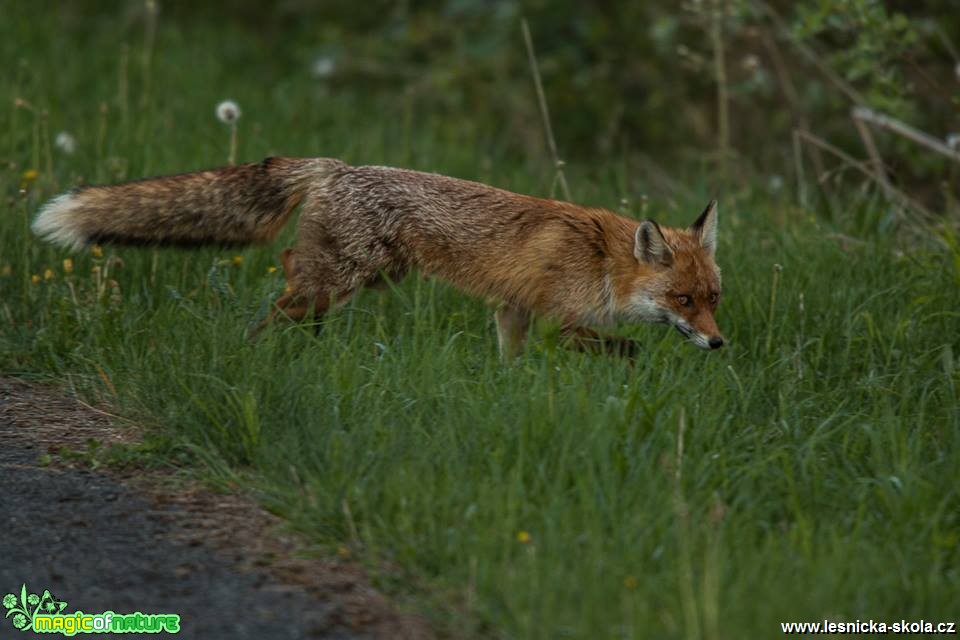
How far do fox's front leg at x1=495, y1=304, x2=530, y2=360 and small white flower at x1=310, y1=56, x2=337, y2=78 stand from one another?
237 inches

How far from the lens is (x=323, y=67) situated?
11586 mm

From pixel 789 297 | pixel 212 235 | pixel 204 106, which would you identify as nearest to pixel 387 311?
pixel 212 235

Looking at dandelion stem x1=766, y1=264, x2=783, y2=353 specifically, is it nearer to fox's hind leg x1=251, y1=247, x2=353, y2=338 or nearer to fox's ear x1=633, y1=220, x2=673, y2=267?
fox's ear x1=633, y1=220, x2=673, y2=267

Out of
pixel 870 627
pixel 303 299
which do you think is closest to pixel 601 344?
pixel 303 299

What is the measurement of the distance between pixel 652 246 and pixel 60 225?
2696mm

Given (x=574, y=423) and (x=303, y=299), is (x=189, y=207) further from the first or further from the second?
(x=574, y=423)

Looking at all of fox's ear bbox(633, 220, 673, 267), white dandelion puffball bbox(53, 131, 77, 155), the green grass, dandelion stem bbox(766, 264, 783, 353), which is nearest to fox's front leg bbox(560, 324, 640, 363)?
the green grass

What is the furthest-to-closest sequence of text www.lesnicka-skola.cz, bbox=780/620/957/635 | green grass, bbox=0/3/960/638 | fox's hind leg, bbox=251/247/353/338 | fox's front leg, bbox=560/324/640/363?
fox's hind leg, bbox=251/247/353/338 → fox's front leg, bbox=560/324/640/363 → green grass, bbox=0/3/960/638 → text www.lesnicka-skola.cz, bbox=780/620/957/635

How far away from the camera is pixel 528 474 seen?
4367mm

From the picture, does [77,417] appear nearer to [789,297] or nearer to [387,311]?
[387,311]

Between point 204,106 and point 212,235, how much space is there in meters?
3.98

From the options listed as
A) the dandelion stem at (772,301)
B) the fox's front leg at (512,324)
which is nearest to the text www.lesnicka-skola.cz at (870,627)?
the dandelion stem at (772,301)

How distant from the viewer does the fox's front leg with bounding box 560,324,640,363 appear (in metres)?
5.64

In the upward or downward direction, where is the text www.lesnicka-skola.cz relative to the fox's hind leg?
upward
